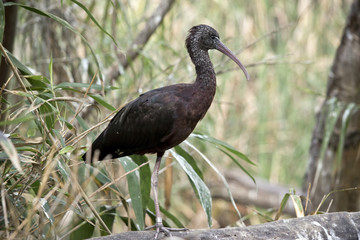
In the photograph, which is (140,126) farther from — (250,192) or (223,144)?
(250,192)

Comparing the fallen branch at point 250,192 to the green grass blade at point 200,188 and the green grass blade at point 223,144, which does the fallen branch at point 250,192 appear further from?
the green grass blade at point 200,188

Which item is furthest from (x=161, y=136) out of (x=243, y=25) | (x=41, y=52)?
(x=243, y=25)

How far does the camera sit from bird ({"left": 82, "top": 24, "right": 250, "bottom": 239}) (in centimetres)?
346

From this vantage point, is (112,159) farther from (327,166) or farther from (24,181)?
(327,166)

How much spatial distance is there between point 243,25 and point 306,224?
662 centimetres

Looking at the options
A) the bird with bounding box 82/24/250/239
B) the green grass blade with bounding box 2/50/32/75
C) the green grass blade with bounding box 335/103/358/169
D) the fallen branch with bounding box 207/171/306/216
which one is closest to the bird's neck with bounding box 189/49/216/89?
the bird with bounding box 82/24/250/239

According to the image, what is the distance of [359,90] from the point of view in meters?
5.42

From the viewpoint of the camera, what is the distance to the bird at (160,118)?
11.3 feet

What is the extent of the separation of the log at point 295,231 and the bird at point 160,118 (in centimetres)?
47

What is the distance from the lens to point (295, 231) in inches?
118

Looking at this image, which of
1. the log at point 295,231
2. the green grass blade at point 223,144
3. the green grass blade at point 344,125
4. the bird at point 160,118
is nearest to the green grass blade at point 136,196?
the bird at point 160,118

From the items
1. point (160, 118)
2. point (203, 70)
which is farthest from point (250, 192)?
point (160, 118)

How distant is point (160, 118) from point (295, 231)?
103cm

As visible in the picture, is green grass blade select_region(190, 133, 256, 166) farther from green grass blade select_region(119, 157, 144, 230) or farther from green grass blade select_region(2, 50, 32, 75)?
green grass blade select_region(2, 50, 32, 75)
